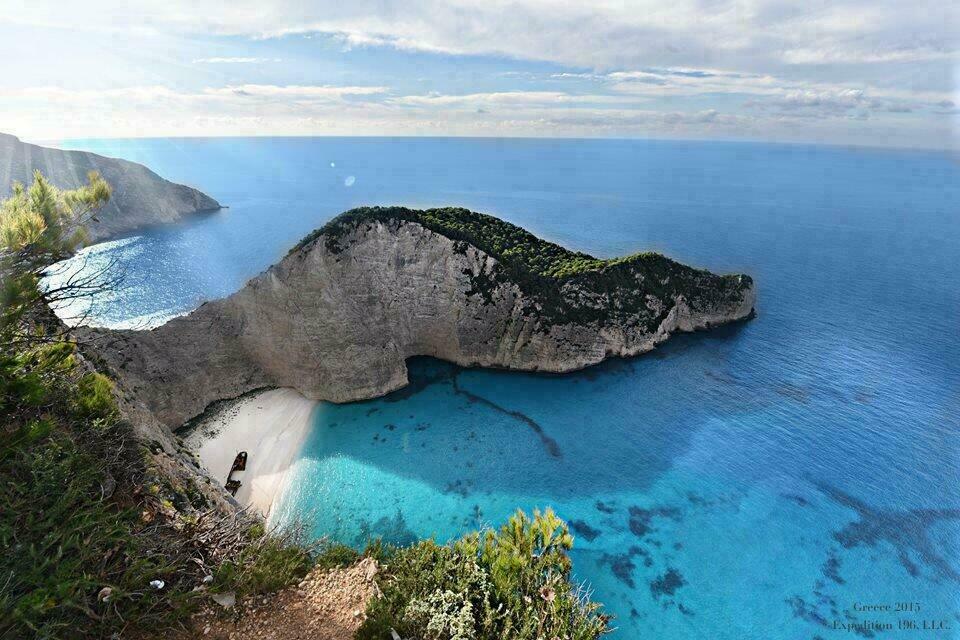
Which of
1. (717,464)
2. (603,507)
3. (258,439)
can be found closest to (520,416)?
(603,507)

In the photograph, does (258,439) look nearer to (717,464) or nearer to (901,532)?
(717,464)

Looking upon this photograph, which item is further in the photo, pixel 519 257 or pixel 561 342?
pixel 519 257

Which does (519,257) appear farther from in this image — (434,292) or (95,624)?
(95,624)

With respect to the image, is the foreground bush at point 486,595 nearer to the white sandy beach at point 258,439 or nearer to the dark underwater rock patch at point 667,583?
the dark underwater rock patch at point 667,583

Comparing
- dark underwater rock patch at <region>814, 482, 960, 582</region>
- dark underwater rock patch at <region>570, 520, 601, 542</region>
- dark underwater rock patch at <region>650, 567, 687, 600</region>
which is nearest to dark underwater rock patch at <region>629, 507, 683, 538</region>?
A: dark underwater rock patch at <region>570, 520, 601, 542</region>

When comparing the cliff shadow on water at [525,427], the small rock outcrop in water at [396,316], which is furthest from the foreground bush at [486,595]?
the small rock outcrop in water at [396,316]

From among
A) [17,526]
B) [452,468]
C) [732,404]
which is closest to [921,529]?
[732,404]

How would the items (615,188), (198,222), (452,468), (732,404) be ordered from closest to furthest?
(452,468), (732,404), (198,222), (615,188)
